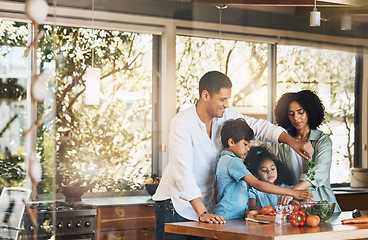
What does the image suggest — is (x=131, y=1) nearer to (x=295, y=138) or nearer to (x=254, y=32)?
(x=254, y=32)

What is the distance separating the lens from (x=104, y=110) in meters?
3.34

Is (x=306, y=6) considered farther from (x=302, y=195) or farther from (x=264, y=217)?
(x=264, y=217)

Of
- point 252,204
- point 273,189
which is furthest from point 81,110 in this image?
point 273,189

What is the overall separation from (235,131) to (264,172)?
432 millimetres

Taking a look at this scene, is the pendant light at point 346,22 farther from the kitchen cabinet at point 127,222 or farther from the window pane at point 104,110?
the kitchen cabinet at point 127,222

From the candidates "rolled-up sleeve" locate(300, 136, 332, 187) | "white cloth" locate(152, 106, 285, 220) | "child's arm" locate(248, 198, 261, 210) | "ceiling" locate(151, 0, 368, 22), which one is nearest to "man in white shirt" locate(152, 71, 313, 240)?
"white cloth" locate(152, 106, 285, 220)

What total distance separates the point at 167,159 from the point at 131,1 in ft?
3.44

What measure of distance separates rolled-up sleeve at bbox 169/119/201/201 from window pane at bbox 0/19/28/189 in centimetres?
91

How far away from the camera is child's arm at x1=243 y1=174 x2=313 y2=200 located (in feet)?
10.6

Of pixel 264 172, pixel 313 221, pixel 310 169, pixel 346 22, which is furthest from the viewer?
pixel 346 22

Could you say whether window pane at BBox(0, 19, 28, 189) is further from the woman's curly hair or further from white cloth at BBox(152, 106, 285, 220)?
the woman's curly hair

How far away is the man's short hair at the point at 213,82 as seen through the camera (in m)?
3.43

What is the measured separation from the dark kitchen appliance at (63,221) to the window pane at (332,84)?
61.1 inches

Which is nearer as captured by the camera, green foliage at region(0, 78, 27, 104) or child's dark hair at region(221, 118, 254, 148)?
green foliage at region(0, 78, 27, 104)
